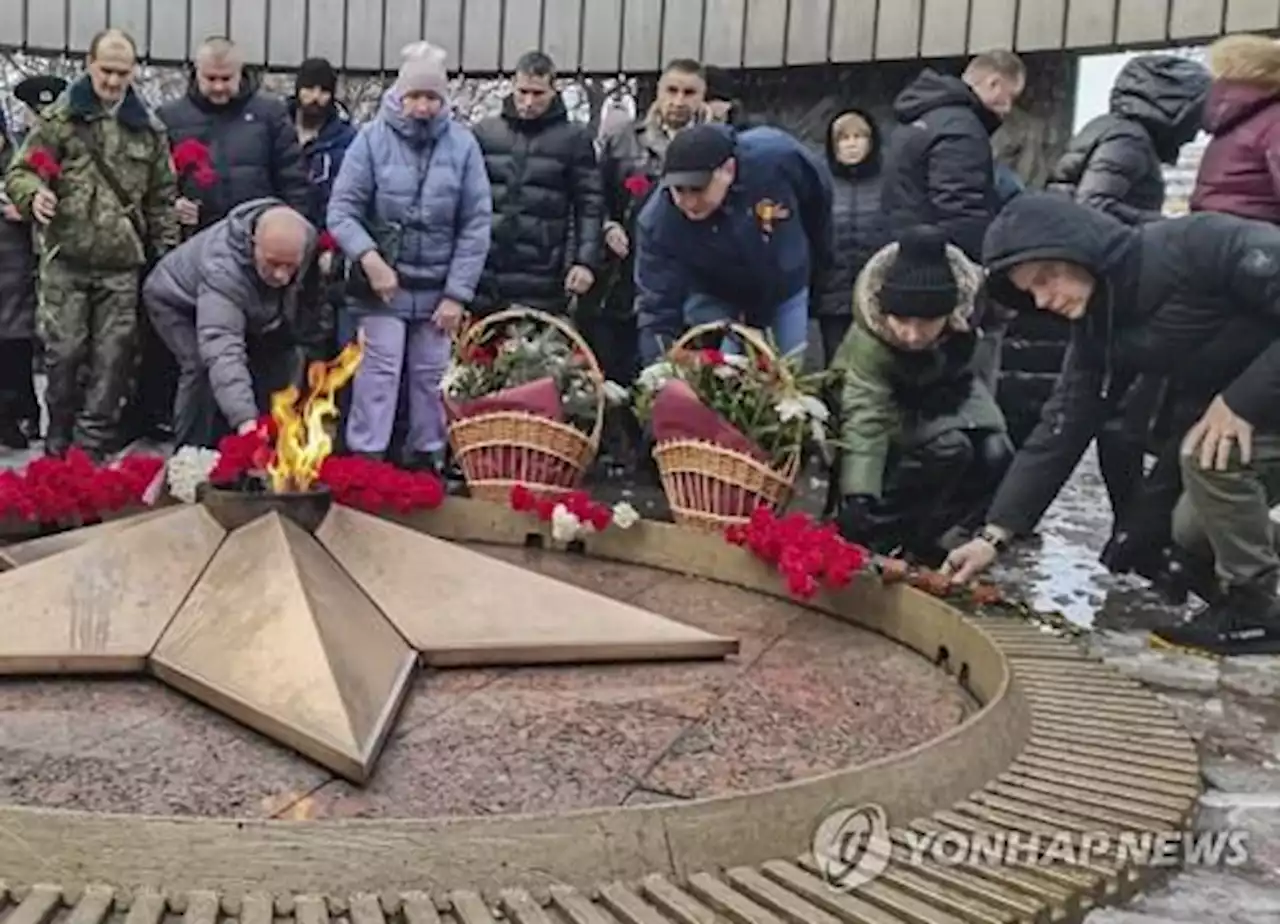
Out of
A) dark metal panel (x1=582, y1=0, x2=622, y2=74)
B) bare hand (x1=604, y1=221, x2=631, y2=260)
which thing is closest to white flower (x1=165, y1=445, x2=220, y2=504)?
bare hand (x1=604, y1=221, x2=631, y2=260)

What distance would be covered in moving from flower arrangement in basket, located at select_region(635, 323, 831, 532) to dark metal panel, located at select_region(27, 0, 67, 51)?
5.21 meters

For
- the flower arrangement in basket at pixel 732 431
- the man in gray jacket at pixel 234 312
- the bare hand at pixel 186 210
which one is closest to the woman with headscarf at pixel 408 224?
the man in gray jacket at pixel 234 312

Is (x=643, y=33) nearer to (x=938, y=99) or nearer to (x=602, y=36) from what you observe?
(x=602, y=36)

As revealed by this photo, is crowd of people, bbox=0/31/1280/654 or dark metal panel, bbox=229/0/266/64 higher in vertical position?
dark metal panel, bbox=229/0/266/64

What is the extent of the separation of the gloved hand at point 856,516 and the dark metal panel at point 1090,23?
3009 millimetres

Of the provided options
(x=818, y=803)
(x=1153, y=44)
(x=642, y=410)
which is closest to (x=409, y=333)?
(x=642, y=410)

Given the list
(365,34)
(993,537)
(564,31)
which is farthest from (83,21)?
(993,537)

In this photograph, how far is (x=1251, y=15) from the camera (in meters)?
7.09

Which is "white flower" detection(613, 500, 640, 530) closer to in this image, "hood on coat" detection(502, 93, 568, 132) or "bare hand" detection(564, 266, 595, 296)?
"bare hand" detection(564, 266, 595, 296)

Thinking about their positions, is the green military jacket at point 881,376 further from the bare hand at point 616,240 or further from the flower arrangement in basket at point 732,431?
the bare hand at point 616,240

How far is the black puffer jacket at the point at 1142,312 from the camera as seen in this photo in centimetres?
465

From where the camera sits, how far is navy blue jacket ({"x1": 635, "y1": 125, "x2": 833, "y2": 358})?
6.26 meters

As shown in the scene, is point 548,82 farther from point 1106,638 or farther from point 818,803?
point 818,803
